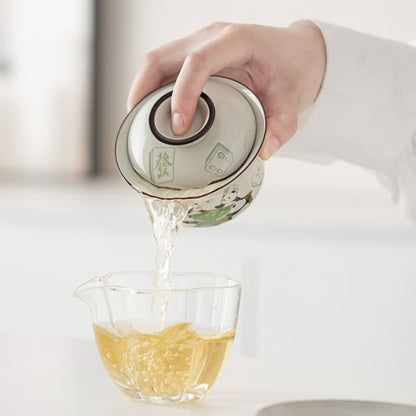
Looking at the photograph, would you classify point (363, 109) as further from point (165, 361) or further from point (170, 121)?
point (165, 361)

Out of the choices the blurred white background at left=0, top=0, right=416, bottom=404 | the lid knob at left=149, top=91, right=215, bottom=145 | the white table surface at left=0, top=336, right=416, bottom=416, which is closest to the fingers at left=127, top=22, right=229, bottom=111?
the lid knob at left=149, top=91, right=215, bottom=145

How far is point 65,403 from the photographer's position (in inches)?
29.1

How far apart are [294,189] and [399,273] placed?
1.72ft

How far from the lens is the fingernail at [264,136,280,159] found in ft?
2.95

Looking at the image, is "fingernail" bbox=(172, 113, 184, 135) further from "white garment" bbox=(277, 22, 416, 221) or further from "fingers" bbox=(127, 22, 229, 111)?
"white garment" bbox=(277, 22, 416, 221)

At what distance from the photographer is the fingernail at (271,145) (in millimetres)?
900

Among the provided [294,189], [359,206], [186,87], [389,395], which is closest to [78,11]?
[294,189]

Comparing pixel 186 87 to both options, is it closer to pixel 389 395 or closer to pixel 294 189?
pixel 389 395

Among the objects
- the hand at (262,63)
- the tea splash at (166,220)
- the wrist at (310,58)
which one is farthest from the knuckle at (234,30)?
the tea splash at (166,220)

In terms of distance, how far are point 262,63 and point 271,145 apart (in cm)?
12

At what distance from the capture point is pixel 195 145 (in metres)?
0.79

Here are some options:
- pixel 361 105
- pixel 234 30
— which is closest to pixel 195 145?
pixel 234 30

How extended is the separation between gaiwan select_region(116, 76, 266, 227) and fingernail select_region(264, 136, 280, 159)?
56mm

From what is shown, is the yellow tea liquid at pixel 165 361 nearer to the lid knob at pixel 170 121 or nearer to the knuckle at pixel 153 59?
the lid knob at pixel 170 121
